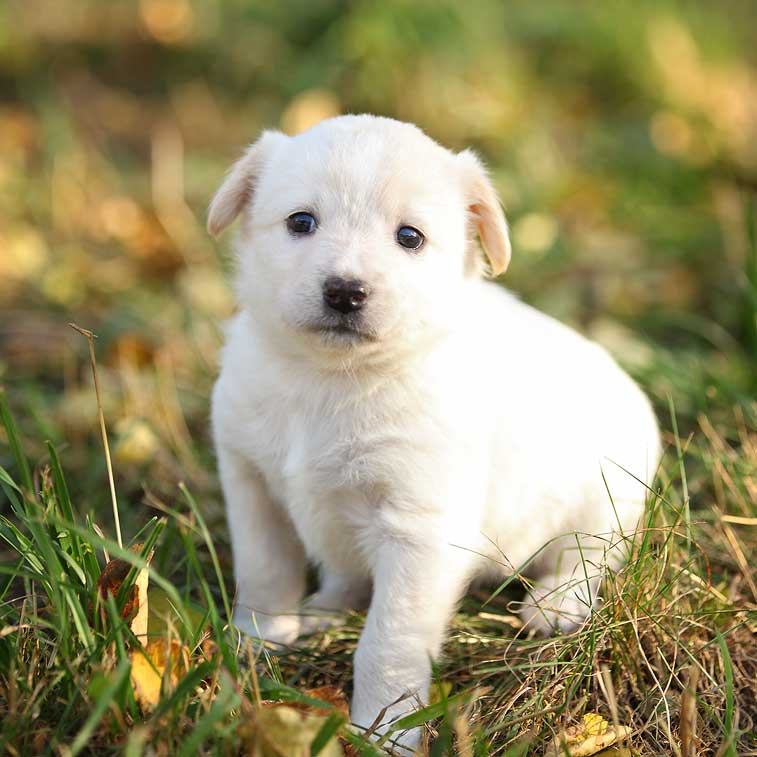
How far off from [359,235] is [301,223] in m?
0.21

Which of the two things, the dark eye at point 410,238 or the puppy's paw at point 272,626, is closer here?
the dark eye at point 410,238

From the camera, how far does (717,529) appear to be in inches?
134

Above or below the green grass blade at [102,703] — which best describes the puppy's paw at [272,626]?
below

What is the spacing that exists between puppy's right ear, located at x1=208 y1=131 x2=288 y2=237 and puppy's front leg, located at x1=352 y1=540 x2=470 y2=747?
119 centimetres

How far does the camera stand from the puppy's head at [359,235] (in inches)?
102

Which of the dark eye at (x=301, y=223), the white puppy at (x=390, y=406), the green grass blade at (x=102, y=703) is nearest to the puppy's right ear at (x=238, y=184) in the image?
the white puppy at (x=390, y=406)

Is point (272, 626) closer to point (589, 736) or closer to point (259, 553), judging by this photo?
point (259, 553)

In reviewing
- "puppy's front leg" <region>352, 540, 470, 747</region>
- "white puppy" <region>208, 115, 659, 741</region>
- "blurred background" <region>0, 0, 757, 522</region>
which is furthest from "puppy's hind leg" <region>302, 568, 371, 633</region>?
"blurred background" <region>0, 0, 757, 522</region>

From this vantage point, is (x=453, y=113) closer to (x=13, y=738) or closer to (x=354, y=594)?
(x=354, y=594)

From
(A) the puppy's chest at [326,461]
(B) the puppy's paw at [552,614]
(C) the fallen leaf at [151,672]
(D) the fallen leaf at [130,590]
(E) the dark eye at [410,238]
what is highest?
(E) the dark eye at [410,238]

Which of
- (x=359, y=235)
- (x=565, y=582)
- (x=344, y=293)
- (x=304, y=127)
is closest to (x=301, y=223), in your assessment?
(x=359, y=235)

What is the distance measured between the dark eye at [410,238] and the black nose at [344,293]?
25 centimetres

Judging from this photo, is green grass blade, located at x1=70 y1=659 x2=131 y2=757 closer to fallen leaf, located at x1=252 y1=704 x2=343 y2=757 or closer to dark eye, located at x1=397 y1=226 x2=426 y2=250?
fallen leaf, located at x1=252 y1=704 x2=343 y2=757

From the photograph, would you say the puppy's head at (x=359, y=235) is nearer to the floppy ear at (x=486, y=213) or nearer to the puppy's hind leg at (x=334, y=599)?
the floppy ear at (x=486, y=213)
